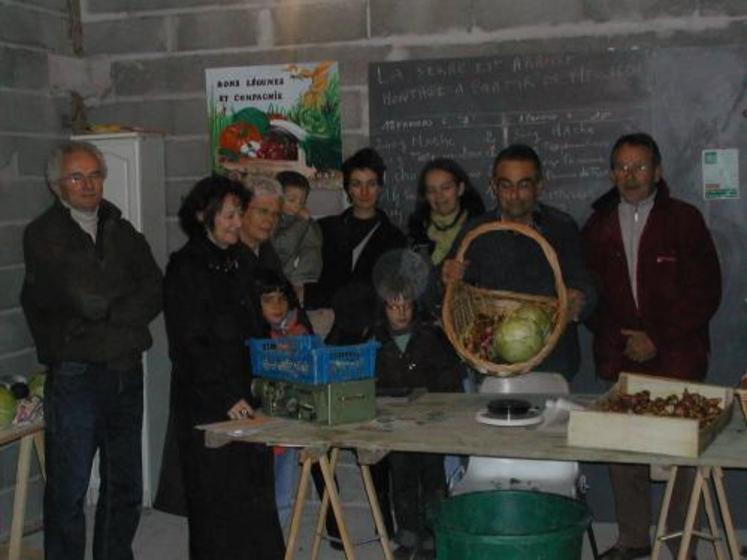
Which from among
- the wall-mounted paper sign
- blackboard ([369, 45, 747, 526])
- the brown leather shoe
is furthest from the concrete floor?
the wall-mounted paper sign

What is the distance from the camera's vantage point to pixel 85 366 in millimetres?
3928

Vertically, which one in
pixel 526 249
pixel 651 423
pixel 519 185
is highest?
pixel 519 185

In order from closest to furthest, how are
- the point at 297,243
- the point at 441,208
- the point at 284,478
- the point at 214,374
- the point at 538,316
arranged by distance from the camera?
1. the point at 214,374
2. the point at 538,316
3. the point at 284,478
4. the point at 441,208
5. the point at 297,243

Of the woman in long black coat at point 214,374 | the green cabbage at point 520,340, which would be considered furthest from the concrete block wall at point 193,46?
the green cabbage at point 520,340

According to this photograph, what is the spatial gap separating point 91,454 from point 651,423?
6.73 feet

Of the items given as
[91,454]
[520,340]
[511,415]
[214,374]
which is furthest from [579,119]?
[91,454]

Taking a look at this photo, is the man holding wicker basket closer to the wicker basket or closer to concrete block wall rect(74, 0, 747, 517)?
the wicker basket

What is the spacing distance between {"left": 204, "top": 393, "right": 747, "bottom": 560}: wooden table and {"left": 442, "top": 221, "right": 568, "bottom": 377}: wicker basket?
189mm

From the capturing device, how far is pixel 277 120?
5.28m

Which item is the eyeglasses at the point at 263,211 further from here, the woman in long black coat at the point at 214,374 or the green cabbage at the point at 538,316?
the green cabbage at the point at 538,316

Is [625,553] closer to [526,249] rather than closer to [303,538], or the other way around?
[526,249]

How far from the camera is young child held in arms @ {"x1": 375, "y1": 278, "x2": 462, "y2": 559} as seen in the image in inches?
169

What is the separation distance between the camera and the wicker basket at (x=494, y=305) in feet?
12.0

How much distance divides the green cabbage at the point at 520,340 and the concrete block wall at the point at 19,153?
7.98ft
